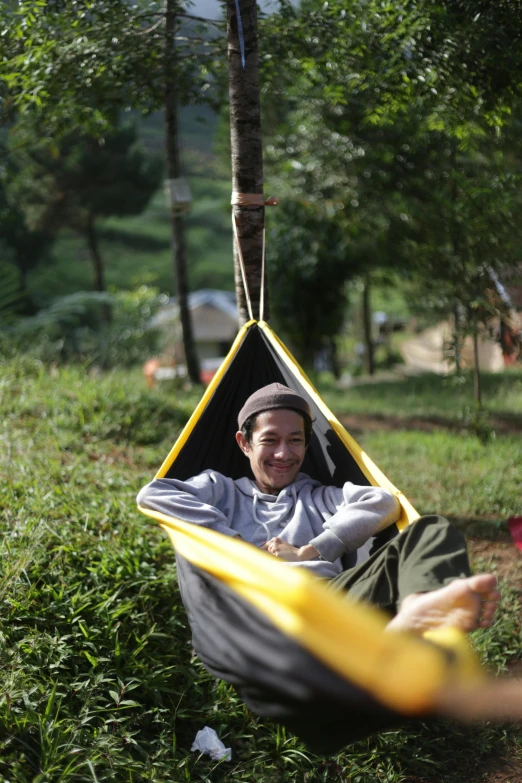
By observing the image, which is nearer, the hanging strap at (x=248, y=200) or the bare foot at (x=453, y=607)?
the bare foot at (x=453, y=607)

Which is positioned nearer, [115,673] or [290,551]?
[290,551]

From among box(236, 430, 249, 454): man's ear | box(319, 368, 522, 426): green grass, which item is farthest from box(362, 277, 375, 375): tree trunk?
box(236, 430, 249, 454): man's ear

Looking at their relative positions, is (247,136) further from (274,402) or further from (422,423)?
(422,423)

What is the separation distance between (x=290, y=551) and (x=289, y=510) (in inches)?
8.7

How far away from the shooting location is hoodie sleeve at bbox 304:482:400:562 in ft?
6.92

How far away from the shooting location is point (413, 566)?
169 centimetres

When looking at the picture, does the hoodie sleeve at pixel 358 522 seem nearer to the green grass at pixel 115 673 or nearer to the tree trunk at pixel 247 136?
the green grass at pixel 115 673

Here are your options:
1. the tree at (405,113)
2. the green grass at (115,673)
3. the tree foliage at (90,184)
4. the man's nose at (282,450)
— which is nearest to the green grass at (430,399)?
the tree at (405,113)

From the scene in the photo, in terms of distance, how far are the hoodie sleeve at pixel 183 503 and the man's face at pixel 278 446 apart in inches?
8.2

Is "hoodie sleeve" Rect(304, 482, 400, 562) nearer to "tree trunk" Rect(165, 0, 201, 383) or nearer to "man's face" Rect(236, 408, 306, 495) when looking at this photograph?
"man's face" Rect(236, 408, 306, 495)

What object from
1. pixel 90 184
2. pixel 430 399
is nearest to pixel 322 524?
pixel 430 399

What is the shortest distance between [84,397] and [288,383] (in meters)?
1.72

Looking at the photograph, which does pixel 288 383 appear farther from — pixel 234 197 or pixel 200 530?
pixel 200 530

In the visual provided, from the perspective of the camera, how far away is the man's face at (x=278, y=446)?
2416 millimetres
